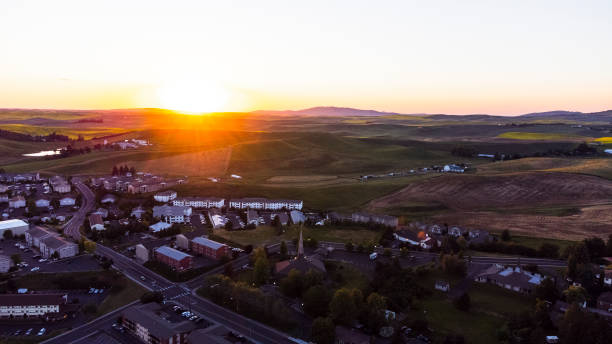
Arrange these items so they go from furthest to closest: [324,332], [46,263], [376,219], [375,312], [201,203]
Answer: [201,203]
[376,219]
[46,263]
[375,312]
[324,332]

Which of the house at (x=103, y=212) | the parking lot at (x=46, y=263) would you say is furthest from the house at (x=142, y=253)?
the house at (x=103, y=212)

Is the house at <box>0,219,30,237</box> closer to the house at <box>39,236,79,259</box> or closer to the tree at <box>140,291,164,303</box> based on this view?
the house at <box>39,236,79,259</box>

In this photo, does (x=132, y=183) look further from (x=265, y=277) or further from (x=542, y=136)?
(x=542, y=136)

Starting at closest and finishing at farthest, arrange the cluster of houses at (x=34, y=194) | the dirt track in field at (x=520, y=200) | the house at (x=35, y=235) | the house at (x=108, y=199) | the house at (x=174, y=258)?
the house at (x=174, y=258), the house at (x=35, y=235), the dirt track in field at (x=520, y=200), the cluster of houses at (x=34, y=194), the house at (x=108, y=199)

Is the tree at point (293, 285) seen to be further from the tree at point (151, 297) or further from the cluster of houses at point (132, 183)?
the cluster of houses at point (132, 183)

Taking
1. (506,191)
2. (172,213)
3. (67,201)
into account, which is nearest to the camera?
(172,213)

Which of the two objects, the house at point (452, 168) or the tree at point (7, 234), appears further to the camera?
the house at point (452, 168)

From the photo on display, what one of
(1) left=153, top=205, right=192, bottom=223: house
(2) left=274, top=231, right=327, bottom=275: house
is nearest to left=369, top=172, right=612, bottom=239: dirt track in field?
(2) left=274, top=231, right=327, bottom=275: house

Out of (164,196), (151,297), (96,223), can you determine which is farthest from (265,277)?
(164,196)
